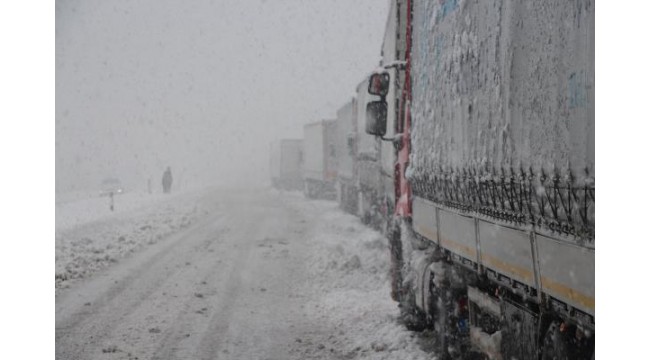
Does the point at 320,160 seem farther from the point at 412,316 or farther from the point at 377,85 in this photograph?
the point at 412,316

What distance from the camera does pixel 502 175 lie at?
388 centimetres

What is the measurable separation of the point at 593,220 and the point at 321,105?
170 m

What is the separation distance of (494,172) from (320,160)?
27.5 meters

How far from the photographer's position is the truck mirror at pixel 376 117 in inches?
297

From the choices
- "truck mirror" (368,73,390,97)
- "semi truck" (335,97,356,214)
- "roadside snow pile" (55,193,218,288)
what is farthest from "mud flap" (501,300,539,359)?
"semi truck" (335,97,356,214)

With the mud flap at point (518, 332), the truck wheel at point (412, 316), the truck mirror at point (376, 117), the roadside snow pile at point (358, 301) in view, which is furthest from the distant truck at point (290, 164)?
the mud flap at point (518, 332)

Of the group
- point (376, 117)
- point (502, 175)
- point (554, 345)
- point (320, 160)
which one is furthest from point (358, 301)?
point (320, 160)

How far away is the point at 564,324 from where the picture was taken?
3340 millimetres

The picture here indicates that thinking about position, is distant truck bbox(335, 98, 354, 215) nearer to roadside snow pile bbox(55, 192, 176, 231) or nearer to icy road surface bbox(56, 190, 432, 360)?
icy road surface bbox(56, 190, 432, 360)

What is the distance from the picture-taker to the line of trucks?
2.83 metres

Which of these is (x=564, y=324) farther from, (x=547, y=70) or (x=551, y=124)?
(x=547, y=70)

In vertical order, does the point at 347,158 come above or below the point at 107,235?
above

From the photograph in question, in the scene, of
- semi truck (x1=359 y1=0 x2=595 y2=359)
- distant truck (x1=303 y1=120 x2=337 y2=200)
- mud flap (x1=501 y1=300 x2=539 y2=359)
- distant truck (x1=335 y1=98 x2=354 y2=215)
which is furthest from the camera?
distant truck (x1=303 y1=120 x2=337 y2=200)

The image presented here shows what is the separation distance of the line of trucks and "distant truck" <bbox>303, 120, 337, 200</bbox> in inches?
817
